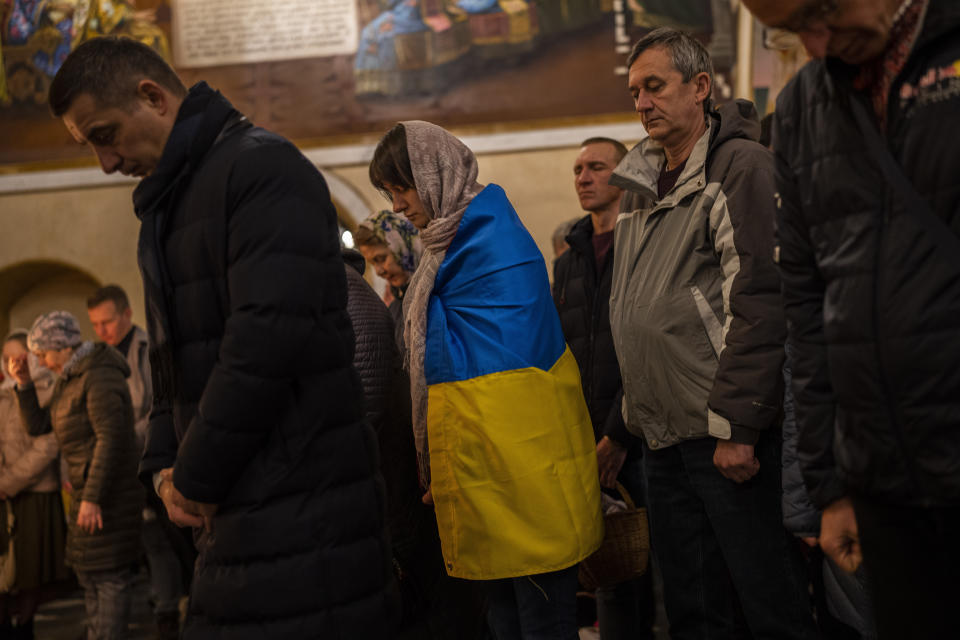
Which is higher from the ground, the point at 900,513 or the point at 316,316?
the point at 316,316

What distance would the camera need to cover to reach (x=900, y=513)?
50.0 inches

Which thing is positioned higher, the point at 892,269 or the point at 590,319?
the point at 892,269

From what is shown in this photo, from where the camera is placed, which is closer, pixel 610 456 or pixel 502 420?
pixel 502 420

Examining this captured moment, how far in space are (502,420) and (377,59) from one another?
9.15m

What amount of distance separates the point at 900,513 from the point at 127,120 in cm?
155

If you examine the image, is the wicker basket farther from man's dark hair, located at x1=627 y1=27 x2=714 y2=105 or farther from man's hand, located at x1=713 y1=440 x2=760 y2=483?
man's dark hair, located at x1=627 y1=27 x2=714 y2=105

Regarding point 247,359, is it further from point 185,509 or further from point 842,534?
point 842,534

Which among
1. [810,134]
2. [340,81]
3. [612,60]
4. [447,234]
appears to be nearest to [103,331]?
[447,234]

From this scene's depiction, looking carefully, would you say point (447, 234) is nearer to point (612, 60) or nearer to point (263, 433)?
point (263, 433)

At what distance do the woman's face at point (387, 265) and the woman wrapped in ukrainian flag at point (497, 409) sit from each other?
1.06 meters

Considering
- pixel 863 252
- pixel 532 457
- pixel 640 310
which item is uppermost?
pixel 863 252

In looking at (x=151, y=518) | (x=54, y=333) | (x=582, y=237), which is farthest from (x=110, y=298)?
(x=582, y=237)

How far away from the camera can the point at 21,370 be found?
4.89 m

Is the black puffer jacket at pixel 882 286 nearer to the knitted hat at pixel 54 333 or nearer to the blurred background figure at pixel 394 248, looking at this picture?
the blurred background figure at pixel 394 248
